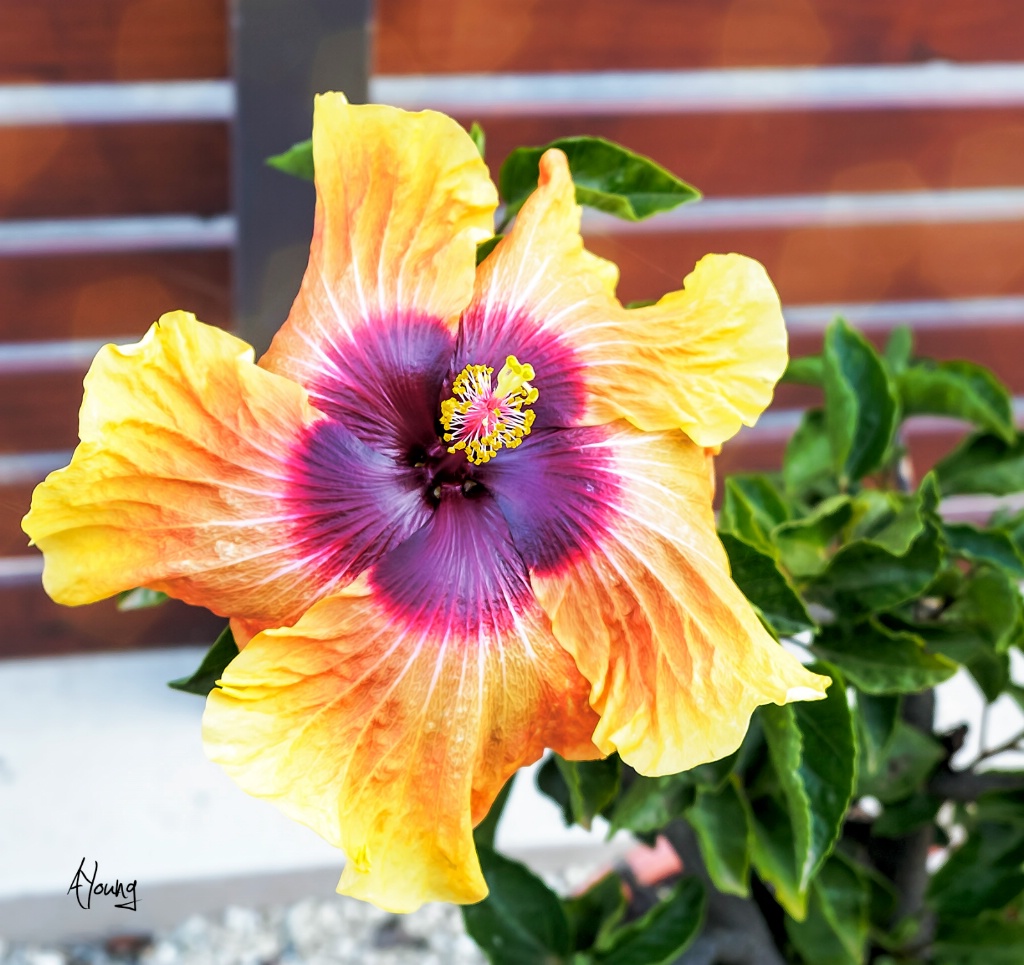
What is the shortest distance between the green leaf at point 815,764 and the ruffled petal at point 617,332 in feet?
0.74

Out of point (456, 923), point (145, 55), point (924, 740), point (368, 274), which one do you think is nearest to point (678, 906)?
point (924, 740)

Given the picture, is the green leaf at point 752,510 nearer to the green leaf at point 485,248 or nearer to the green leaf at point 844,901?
the green leaf at point 485,248

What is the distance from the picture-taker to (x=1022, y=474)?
3.61 feet

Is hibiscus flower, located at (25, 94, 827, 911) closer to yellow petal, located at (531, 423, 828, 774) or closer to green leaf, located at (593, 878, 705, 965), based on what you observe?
yellow petal, located at (531, 423, 828, 774)

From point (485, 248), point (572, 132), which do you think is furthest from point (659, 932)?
point (572, 132)

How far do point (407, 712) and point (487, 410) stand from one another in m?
0.17

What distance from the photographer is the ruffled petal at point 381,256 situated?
2.13ft

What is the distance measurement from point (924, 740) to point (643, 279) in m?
1.20

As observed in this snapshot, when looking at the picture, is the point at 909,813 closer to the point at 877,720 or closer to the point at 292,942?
the point at 877,720

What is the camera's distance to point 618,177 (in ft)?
2.65

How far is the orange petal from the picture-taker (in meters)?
0.65

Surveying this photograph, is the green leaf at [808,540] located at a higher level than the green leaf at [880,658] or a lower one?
higher

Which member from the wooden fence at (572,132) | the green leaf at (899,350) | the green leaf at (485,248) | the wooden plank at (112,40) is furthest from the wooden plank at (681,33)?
the green leaf at (485,248)

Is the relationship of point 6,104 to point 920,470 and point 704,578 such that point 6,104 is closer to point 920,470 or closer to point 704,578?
point 704,578
